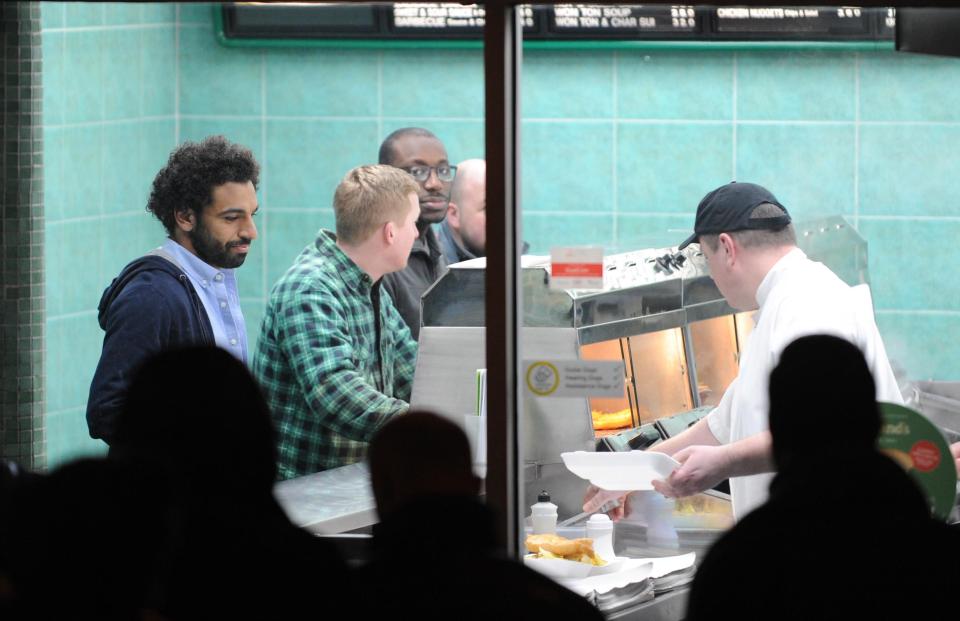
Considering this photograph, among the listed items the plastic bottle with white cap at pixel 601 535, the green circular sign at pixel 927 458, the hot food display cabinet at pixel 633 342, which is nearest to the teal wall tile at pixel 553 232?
the hot food display cabinet at pixel 633 342

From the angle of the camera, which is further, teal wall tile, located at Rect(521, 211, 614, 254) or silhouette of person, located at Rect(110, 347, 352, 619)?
teal wall tile, located at Rect(521, 211, 614, 254)

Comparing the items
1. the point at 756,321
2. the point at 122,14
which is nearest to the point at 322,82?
the point at 122,14

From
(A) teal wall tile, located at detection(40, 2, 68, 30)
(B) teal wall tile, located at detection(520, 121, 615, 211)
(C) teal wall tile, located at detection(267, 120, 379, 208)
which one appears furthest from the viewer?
(C) teal wall tile, located at detection(267, 120, 379, 208)

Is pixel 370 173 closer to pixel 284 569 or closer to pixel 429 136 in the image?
pixel 429 136

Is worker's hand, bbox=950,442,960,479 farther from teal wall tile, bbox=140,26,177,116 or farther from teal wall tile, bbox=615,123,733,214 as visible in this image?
teal wall tile, bbox=140,26,177,116

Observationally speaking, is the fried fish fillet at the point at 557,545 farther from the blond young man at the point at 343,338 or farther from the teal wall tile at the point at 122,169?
the teal wall tile at the point at 122,169

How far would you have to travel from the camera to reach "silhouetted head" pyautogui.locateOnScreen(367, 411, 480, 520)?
6.42ft

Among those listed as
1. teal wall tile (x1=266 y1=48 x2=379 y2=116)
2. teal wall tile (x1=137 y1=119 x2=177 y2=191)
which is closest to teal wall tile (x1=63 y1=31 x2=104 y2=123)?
teal wall tile (x1=137 y1=119 x2=177 y2=191)

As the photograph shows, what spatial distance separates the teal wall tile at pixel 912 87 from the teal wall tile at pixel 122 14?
2.93m

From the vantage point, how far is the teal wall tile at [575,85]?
533 cm

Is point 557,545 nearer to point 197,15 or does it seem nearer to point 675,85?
point 675,85

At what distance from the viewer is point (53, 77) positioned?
16.6 ft

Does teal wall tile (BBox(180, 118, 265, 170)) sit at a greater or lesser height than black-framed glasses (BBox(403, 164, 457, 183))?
greater

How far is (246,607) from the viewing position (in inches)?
76.0
